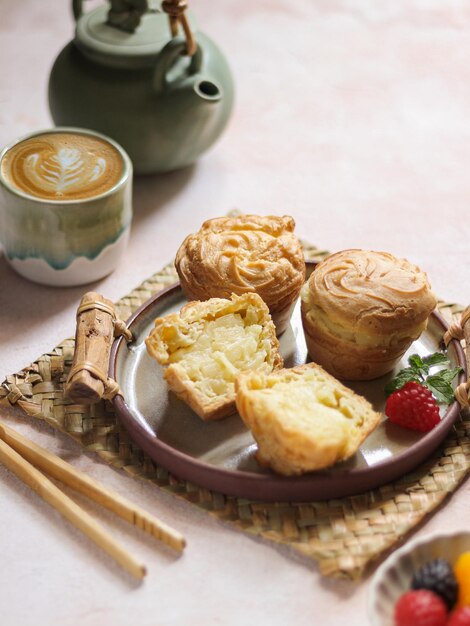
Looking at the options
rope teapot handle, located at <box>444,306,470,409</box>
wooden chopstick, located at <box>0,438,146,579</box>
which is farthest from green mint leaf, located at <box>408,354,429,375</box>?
wooden chopstick, located at <box>0,438,146,579</box>

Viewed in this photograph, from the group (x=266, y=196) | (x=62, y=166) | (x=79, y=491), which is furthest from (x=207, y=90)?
(x=79, y=491)

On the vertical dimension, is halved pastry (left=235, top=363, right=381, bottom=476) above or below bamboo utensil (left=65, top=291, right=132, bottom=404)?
above

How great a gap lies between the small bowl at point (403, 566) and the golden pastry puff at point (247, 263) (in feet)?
3.30

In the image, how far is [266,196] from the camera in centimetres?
409

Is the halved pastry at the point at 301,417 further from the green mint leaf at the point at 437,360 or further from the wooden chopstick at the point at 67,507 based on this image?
the wooden chopstick at the point at 67,507

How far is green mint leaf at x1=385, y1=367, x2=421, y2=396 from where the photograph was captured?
107 inches

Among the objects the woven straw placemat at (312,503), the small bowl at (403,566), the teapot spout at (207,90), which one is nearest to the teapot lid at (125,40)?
the teapot spout at (207,90)

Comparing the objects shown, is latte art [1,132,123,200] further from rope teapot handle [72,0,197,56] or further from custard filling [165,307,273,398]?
custard filling [165,307,273,398]

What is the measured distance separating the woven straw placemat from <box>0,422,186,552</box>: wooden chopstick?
13cm

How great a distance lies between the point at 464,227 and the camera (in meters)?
3.88

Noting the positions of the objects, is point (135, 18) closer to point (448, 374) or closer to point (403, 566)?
point (448, 374)

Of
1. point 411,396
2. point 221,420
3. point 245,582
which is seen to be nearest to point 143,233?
point 221,420

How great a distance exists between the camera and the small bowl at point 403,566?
2.08 metres

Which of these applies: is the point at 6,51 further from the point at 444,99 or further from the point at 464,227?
the point at 464,227
